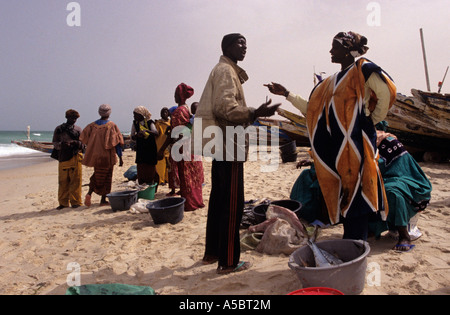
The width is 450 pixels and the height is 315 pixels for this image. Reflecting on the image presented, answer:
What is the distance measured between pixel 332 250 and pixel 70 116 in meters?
5.04

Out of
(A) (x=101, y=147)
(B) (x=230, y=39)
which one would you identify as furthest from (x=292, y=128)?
(B) (x=230, y=39)

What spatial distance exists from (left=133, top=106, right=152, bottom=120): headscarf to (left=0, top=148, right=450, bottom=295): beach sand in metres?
1.90

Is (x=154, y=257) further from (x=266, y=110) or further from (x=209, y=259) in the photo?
(x=266, y=110)

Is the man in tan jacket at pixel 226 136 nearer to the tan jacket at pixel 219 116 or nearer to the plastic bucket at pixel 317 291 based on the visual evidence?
the tan jacket at pixel 219 116

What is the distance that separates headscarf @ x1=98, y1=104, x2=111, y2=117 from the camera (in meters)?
5.35

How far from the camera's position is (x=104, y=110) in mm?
5367

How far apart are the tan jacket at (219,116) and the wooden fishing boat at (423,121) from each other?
779cm

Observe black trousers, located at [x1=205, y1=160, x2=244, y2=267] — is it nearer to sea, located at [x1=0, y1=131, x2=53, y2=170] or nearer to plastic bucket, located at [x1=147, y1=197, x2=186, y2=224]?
plastic bucket, located at [x1=147, y1=197, x2=186, y2=224]

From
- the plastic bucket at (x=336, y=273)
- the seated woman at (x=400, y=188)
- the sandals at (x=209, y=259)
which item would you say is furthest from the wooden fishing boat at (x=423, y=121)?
the sandals at (x=209, y=259)

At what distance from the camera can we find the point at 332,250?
87.4 inches

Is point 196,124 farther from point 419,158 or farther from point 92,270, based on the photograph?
point 419,158

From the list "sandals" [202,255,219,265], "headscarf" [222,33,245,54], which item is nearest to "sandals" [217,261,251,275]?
"sandals" [202,255,219,265]

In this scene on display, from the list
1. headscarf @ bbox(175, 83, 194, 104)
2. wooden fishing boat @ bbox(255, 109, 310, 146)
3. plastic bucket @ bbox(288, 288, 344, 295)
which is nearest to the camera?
plastic bucket @ bbox(288, 288, 344, 295)

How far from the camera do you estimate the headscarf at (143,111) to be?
5464 millimetres
